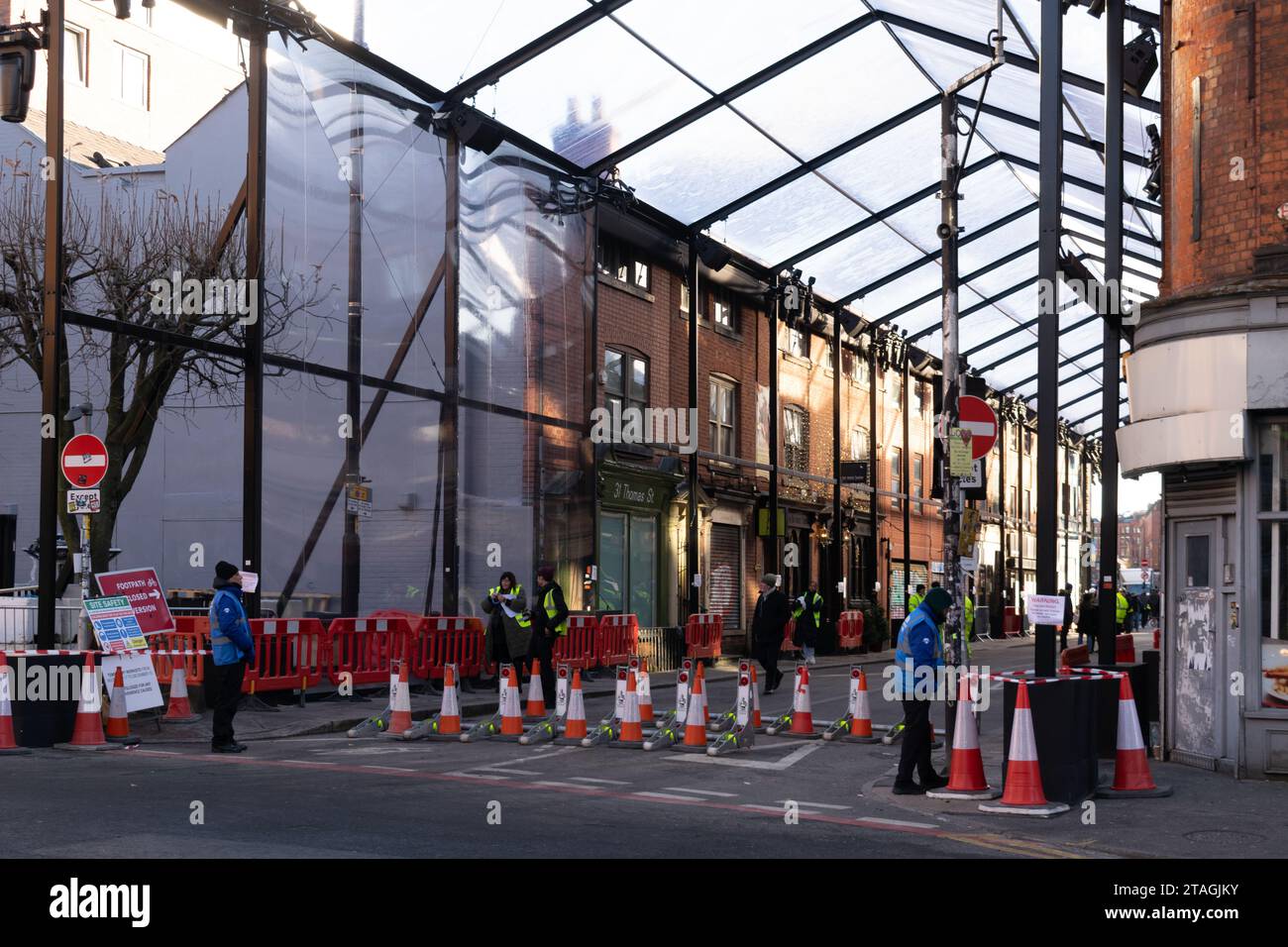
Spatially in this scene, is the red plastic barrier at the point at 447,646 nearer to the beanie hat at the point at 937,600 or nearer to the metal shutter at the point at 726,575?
the beanie hat at the point at 937,600

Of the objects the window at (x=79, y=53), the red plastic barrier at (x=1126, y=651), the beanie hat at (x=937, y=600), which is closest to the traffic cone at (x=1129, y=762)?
the beanie hat at (x=937, y=600)

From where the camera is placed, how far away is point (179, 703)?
1619 cm

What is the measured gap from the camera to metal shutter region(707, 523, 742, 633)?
3278cm

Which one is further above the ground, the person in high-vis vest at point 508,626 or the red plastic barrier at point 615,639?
the person in high-vis vest at point 508,626

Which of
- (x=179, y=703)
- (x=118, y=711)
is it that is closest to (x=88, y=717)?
(x=118, y=711)

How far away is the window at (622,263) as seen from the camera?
28781 mm

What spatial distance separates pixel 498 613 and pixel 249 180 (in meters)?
6.54

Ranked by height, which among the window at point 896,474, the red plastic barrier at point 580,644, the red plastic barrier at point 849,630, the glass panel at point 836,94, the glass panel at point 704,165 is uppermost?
the glass panel at point 836,94

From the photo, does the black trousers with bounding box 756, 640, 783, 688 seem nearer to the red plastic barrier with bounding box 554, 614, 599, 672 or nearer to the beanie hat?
the red plastic barrier with bounding box 554, 614, 599, 672

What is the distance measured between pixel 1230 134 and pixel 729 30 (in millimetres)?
11629

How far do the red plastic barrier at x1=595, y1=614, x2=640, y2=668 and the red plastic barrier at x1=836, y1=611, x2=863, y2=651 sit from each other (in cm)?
1191

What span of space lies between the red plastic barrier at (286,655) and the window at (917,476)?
29.9 metres

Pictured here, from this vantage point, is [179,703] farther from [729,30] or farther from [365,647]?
[729,30]
